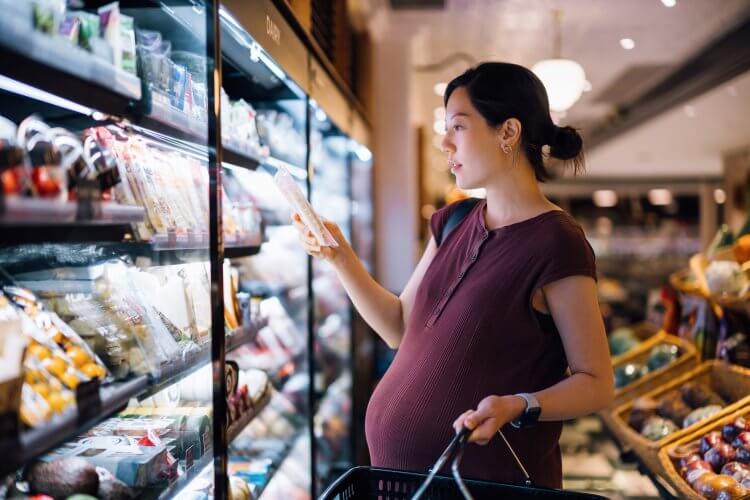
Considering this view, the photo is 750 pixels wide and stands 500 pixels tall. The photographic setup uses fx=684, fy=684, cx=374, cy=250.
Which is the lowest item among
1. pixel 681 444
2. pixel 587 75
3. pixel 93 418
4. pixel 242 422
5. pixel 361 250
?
pixel 681 444

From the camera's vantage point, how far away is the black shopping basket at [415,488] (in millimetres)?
1359

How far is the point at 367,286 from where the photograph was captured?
6.47ft

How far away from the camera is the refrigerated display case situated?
3.54ft

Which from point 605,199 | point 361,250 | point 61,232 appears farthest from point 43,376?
point 605,199

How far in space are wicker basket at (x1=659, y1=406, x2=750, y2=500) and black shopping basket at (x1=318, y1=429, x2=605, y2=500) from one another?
3.55 ft

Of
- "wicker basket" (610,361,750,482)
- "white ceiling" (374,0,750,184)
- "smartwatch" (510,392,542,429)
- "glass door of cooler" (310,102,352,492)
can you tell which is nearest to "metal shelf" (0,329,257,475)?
"smartwatch" (510,392,542,429)

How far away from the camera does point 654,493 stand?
331 cm

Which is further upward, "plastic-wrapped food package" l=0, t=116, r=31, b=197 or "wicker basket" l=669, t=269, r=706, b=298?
"plastic-wrapped food package" l=0, t=116, r=31, b=197

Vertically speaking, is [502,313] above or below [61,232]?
below

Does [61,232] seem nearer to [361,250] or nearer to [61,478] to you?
[61,478]

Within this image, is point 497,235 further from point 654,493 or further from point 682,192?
point 682,192

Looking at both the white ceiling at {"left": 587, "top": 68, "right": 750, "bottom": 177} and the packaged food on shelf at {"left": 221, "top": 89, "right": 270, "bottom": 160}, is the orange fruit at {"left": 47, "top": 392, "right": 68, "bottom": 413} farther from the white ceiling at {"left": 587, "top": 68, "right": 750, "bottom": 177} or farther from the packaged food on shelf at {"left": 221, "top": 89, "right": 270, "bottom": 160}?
the white ceiling at {"left": 587, "top": 68, "right": 750, "bottom": 177}

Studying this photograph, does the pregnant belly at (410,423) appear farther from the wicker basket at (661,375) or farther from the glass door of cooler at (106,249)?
the wicker basket at (661,375)

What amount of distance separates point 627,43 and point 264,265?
16.5ft
